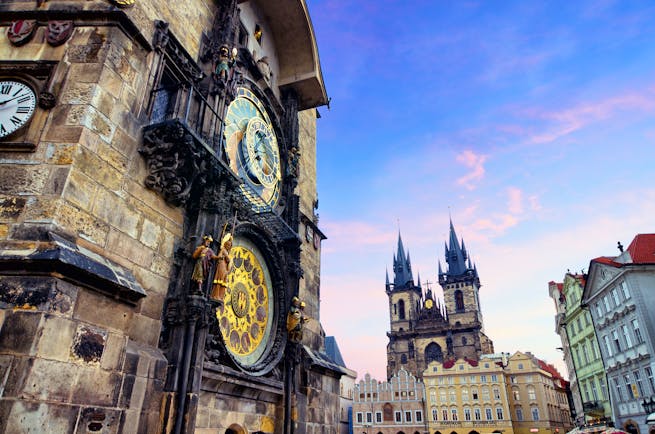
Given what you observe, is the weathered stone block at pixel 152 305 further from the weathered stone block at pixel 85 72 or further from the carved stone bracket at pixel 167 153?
the weathered stone block at pixel 85 72

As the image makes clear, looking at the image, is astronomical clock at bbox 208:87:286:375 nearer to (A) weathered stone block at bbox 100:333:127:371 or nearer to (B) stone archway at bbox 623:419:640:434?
(A) weathered stone block at bbox 100:333:127:371

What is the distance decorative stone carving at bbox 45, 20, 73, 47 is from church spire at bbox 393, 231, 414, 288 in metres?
92.7

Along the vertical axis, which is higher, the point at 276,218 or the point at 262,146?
the point at 262,146

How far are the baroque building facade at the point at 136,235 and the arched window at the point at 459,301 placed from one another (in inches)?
3257

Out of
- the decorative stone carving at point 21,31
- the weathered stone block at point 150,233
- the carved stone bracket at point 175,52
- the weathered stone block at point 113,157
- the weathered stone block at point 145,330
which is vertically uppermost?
the carved stone bracket at point 175,52

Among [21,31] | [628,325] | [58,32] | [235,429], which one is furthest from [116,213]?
[628,325]

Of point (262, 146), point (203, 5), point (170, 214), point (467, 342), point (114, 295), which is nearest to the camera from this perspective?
point (114, 295)

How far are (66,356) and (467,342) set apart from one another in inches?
3335

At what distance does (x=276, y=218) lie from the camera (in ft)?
26.9

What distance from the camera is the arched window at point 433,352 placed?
8138 cm

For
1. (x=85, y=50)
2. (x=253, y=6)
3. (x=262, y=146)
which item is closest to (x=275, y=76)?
(x=253, y=6)

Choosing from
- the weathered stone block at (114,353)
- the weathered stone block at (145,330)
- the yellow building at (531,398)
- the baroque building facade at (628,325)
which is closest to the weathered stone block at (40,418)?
the weathered stone block at (114,353)

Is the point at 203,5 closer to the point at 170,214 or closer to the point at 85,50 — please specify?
the point at 85,50

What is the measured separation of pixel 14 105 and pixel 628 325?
90.5ft
